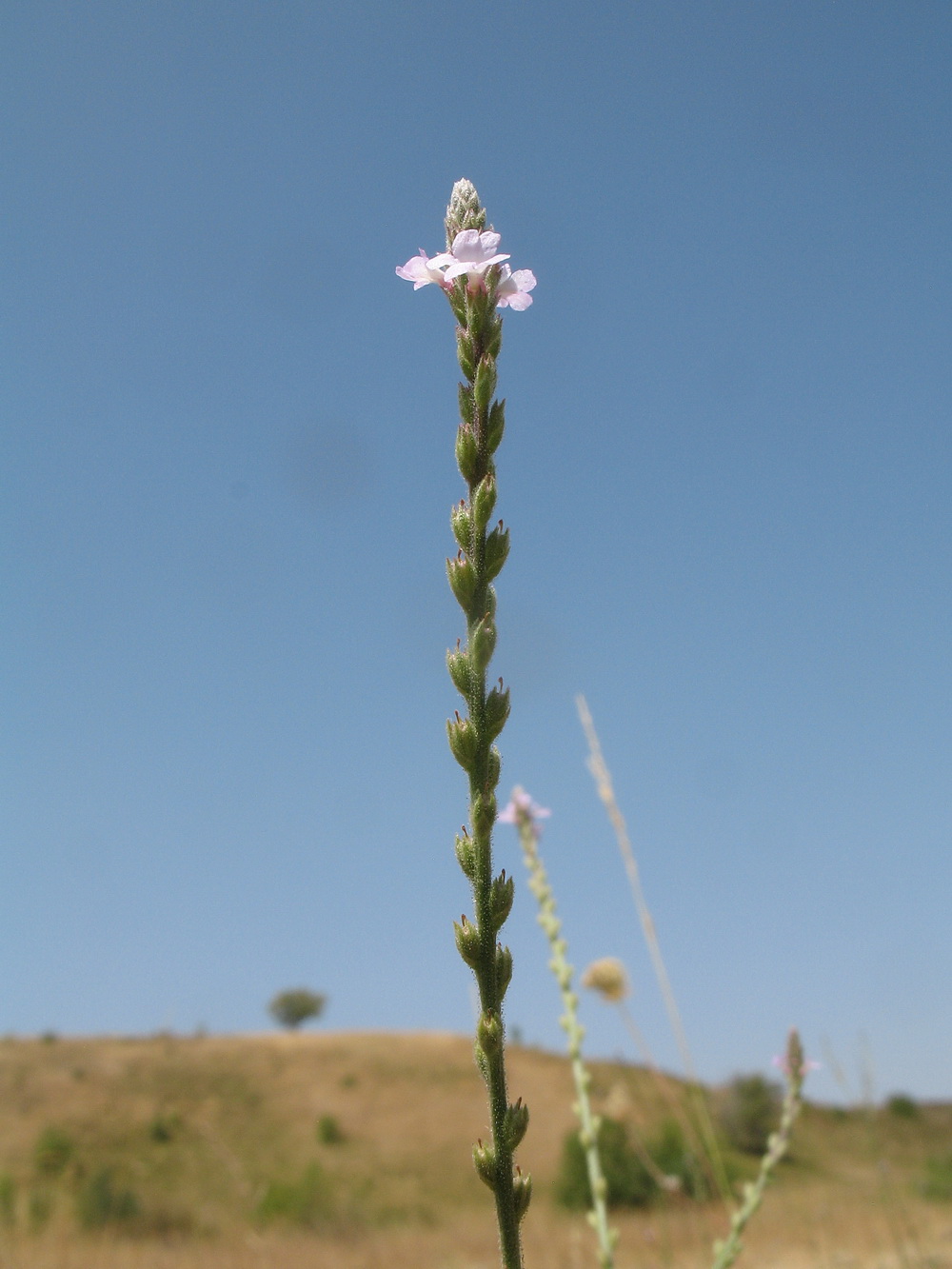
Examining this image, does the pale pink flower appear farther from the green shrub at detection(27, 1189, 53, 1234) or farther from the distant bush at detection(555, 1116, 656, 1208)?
the distant bush at detection(555, 1116, 656, 1208)

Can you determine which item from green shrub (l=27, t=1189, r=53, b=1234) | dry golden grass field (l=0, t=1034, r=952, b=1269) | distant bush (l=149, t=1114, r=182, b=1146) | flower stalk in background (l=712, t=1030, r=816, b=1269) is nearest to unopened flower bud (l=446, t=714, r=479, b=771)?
flower stalk in background (l=712, t=1030, r=816, b=1269)

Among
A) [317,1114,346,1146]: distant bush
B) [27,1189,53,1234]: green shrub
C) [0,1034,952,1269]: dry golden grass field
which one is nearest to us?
[0,1034,952,1269]: dry golden grass field

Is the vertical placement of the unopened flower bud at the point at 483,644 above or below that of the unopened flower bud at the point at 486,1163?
above

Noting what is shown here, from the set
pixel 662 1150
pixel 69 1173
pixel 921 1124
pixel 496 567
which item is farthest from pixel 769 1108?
pixel 496 567

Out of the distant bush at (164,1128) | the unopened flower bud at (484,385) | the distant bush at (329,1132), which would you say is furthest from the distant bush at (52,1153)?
the unopened flower bud at (484,385)

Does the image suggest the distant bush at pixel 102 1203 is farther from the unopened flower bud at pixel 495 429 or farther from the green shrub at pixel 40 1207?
the unopened flower bud at pixel 495 429

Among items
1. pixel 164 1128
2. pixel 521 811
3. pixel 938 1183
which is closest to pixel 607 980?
pixel 521 811
